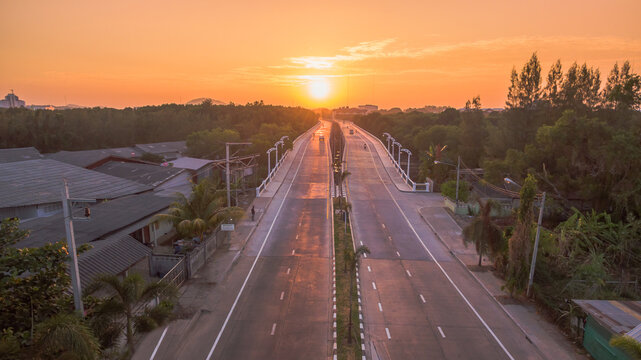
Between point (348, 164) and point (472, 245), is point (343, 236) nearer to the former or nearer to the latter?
point (472, 245)

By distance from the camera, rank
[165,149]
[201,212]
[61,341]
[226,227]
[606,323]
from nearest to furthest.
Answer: [61,341], [606,323], [201,212], [226,227], [165,149]

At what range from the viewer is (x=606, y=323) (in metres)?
14.4

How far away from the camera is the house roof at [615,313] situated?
14.1 metres

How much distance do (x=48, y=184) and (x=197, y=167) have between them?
18762 mm

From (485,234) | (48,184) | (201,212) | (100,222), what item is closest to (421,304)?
(485,234)

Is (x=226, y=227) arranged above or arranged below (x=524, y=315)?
above

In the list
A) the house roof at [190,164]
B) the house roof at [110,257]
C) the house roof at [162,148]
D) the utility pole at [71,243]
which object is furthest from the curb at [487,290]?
the house roof at [162,148]

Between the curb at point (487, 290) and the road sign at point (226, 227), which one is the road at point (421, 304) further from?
the road sign at point (226, 227)

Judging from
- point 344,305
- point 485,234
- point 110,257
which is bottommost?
point 344,305

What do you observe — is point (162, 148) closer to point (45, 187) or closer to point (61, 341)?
point (45, 187)

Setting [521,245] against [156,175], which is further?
[156,175]

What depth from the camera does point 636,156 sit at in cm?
3005

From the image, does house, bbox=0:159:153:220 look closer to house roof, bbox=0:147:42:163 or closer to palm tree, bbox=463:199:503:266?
house roof, bbox=0:147:42:163

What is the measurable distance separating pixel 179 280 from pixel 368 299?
35.1 ft
